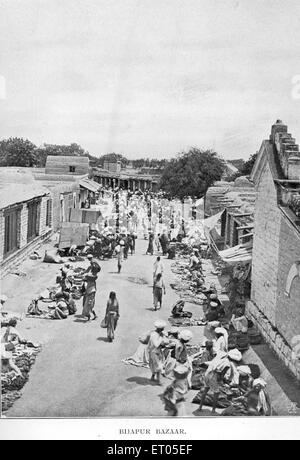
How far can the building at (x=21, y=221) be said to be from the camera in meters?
14.5

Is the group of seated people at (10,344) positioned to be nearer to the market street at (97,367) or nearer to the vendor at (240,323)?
the market street at (97,367)

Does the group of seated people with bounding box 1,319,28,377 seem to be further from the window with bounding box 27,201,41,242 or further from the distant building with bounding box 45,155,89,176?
the distant building with bounding box 45,155,89,176

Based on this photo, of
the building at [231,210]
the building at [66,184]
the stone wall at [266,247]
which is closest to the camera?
the stone wall at [266,247]

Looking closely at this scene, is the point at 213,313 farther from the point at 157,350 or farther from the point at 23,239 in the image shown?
the point at 23,239

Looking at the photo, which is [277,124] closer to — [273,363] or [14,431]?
[273,363]

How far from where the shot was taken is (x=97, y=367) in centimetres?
1023

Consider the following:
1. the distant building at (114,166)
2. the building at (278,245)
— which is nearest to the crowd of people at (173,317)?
the building at (278,245)

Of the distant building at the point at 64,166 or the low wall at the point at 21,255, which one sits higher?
the distant building at the point at 64,166

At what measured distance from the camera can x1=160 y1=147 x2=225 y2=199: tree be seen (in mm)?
19472

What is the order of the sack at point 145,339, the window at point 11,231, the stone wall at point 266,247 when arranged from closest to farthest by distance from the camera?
the sack at point 145,339 → the stone wall at point 266,247 → the window at point 11,231

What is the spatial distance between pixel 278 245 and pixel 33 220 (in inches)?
346

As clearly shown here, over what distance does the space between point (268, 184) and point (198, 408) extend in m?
4.61

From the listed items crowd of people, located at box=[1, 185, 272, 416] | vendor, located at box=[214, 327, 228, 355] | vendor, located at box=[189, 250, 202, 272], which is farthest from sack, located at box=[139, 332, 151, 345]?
vendor, located at box=[189, 250, 202, 272]

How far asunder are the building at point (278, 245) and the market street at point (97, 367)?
4.78 feet
